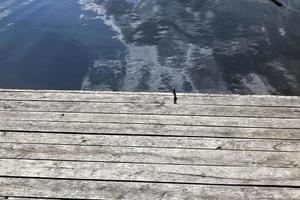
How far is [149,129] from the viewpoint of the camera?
416 centimetres

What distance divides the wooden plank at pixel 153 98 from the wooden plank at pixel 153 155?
100 cm

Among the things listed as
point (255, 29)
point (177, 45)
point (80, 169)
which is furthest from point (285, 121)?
point (255, 29)

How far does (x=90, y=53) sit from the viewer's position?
434 inches

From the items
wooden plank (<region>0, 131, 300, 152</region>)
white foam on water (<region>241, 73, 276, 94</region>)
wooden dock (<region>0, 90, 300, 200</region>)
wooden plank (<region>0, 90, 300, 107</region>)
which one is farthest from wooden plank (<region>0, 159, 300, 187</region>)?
white foam on water (<region>241, 73, 276, 94</region>)

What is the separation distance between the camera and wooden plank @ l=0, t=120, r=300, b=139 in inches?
160

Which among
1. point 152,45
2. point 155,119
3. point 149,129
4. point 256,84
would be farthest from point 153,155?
point 152,45

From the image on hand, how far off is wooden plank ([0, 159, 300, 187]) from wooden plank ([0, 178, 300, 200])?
6 centimetres

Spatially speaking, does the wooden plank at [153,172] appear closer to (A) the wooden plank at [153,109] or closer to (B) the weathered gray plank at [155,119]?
(B) the weathered gray plank at [155,119]

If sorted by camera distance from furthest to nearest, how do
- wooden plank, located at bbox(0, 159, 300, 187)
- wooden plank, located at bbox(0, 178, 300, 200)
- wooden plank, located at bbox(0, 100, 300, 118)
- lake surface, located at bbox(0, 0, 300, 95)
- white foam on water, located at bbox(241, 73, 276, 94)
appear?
lake surface, located at bbox(0, 0, 300, 95) → white foam on water, located at bbox(241, 73, 276, 94) → wooden plank, located at bbox(0, 100, 300, 118) → wooden plank, located at bbox(0, 159, 300, 187) → wooden plank, located at bbox(0, 178, 300, 200)

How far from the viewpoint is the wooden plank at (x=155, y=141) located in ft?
12.7

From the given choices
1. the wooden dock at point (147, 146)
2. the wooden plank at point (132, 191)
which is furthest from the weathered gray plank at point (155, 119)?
the wooden plank at point (132, 191)

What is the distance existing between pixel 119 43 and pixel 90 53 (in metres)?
0.93

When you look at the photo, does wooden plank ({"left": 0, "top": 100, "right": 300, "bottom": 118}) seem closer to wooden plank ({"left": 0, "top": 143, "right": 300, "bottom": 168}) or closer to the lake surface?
wooden plank ({"left": 0, "top": 143, "right": 300, "bottom": 168})

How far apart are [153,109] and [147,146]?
2.54ft
